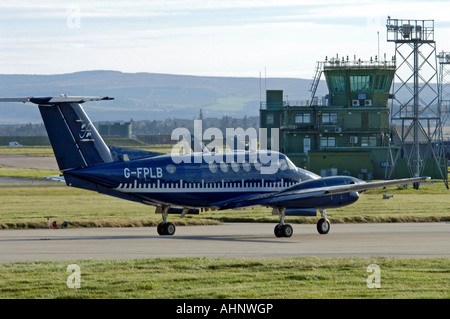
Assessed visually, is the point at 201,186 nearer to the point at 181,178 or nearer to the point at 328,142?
the point at 181,178

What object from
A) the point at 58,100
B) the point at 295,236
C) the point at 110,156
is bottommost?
the point at 295,236

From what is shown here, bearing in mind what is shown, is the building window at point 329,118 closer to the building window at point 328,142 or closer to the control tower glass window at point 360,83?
the building window at point 328,142

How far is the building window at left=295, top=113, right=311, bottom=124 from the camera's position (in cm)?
9512

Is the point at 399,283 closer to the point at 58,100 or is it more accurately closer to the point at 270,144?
the point at 58,100

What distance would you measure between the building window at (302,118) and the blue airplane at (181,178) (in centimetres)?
5730

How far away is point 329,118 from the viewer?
3725 inches

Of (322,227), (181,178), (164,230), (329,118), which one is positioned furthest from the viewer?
(329,118)

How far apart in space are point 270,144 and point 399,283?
85.6 meters

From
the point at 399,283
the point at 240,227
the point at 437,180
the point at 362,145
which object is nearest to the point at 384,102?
the point at 362,145

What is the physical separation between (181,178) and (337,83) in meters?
63.6

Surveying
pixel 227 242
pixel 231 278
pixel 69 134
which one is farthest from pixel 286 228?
pixel 231 278

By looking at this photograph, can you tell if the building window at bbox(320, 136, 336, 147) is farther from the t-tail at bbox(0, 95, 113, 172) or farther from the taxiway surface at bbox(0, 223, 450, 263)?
the t-tail at bbox(0, 95, 113, 172)

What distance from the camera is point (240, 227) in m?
40.9

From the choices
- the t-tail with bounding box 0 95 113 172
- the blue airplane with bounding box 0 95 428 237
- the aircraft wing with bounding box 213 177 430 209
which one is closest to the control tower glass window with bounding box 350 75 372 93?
the blue airplane with bounding box 0 95 428 237
